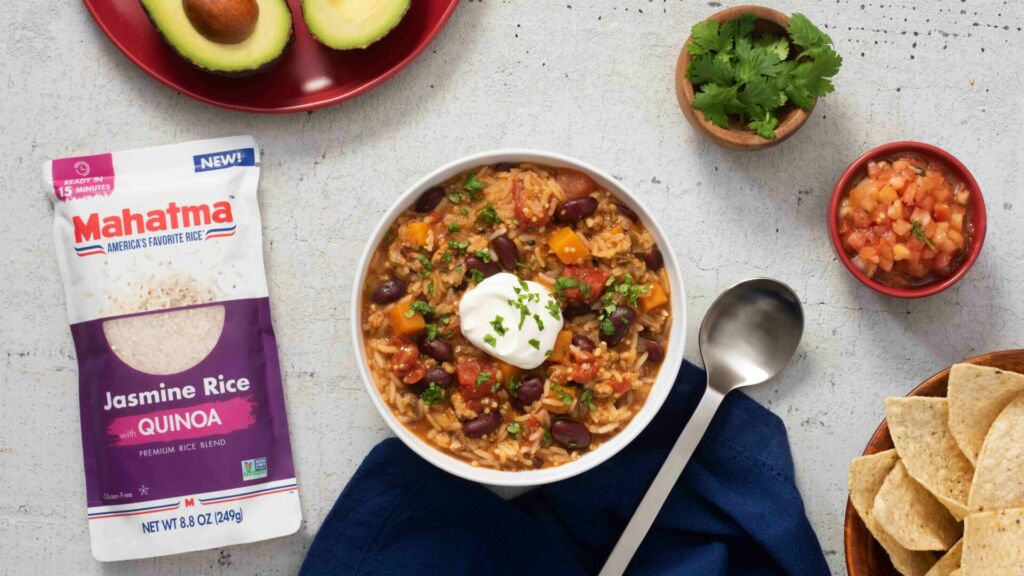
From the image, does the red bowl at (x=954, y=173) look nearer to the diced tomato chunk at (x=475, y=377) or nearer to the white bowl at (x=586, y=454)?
the white bowl at (x=586, y=454)

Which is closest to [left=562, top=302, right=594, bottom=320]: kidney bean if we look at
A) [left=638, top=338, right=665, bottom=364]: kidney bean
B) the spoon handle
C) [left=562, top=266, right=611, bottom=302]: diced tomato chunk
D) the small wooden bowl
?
[left=562, top=266, right=611, bottom=302]: diced tomato chunk

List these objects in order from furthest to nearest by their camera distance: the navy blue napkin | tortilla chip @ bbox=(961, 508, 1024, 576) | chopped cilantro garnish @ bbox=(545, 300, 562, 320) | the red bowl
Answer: the navy blue napkin < the red bowl < chopped cilantro garnish @ bbox=(545, 300, 562, 320) < tortilla chip @ bbox=(961, 508, 1024, 576)

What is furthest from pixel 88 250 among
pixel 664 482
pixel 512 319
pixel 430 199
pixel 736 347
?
pixel 736 347

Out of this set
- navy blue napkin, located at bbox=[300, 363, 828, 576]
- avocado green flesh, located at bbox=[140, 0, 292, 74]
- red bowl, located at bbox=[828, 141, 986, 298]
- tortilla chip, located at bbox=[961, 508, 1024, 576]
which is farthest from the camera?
navy blue napkin, located at bbox=[300, 363, 828, 576]

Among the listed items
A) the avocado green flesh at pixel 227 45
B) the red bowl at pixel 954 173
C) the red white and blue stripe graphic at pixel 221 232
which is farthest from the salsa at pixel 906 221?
the red white and blue stripe graphic at pixel 221 232

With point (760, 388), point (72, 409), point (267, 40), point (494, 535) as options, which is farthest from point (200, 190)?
point (760, 388)

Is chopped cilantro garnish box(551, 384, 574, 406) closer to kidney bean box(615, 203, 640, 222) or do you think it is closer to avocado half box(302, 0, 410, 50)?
kidney bean box(615, 203, 640, 222)

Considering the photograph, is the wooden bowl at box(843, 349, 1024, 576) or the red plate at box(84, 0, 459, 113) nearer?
the wooden bowl at box(843, 349, 1024, 576)
